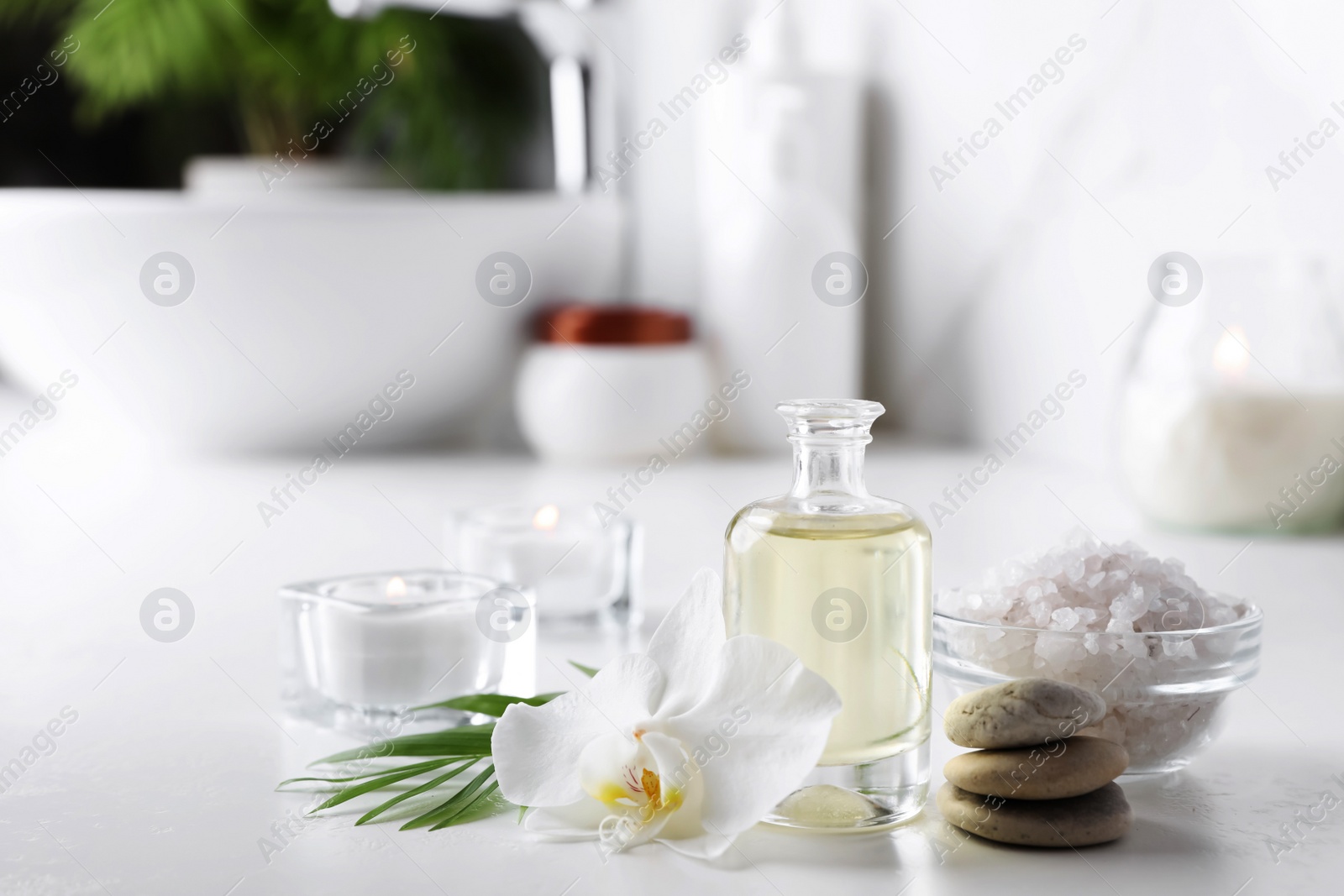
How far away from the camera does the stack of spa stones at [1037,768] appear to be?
0.44m

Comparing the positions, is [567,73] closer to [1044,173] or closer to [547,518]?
[1044,173]

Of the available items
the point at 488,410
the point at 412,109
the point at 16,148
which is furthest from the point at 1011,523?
the point at 16,148

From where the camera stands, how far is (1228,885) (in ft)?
1.38

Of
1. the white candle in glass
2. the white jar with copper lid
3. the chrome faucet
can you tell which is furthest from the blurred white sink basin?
the white candle in glass

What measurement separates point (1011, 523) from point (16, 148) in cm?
203

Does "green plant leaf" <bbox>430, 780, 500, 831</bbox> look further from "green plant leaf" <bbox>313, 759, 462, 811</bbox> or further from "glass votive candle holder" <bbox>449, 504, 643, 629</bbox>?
"glass votive candle holder" <bbox>449, 504, 643, 629</bbox>

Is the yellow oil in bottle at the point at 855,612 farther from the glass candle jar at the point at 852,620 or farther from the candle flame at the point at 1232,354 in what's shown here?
the candle flame at the point at 1232,354

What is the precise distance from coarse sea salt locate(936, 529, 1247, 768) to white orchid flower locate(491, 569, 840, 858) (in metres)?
0.11

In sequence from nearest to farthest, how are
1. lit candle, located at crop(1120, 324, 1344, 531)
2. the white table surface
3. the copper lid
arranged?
1. the white table surface
2. lit candle, located at crop(1120, 324, 1344, 531)
3. the copper lid

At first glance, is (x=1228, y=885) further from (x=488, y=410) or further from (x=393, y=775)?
Answer: (x=488, y=410)

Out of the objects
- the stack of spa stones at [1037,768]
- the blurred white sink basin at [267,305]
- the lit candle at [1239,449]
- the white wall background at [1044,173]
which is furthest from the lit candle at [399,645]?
the blurred white sink basin at [267,305]

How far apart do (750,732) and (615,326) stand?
3.51 feet

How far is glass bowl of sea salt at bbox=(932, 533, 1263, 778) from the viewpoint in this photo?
482mm

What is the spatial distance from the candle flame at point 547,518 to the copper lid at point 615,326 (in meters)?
0.66
